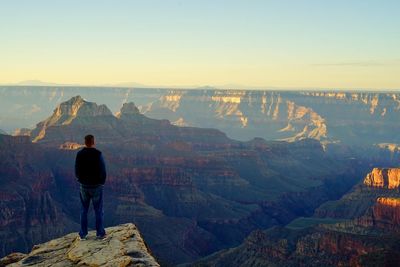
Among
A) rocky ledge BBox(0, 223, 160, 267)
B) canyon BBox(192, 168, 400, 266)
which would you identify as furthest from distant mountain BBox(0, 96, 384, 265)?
rocky ledge BBox(0, 223, 160, 267)

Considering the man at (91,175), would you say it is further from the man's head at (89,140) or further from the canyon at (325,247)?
the canyon at (325,247)

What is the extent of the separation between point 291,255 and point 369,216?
43.1 metres

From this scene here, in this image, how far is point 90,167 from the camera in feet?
83.6

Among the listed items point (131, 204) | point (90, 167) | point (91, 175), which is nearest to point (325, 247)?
point (131, 204)

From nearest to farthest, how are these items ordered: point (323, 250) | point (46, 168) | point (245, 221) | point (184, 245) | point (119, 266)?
point (119, 266) < point (323, 250) < point (184, 245) < point (46, 168) < point (245, 221)

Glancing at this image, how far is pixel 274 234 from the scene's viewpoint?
130 m

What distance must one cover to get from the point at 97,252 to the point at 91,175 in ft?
11.3

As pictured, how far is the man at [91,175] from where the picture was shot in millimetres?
25391

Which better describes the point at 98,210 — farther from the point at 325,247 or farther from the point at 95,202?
the point at 325,247

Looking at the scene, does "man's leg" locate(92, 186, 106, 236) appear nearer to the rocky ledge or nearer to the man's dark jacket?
the rocky ledge

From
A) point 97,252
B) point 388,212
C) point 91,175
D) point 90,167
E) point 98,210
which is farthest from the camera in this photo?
point 388,212

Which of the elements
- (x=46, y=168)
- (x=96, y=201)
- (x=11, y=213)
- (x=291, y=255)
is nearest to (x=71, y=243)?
(x=96, y=201)

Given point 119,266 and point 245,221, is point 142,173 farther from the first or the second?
point 119,266

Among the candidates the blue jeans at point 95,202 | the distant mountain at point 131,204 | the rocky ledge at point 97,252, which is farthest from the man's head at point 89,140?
the distant mountain at point 131,204
